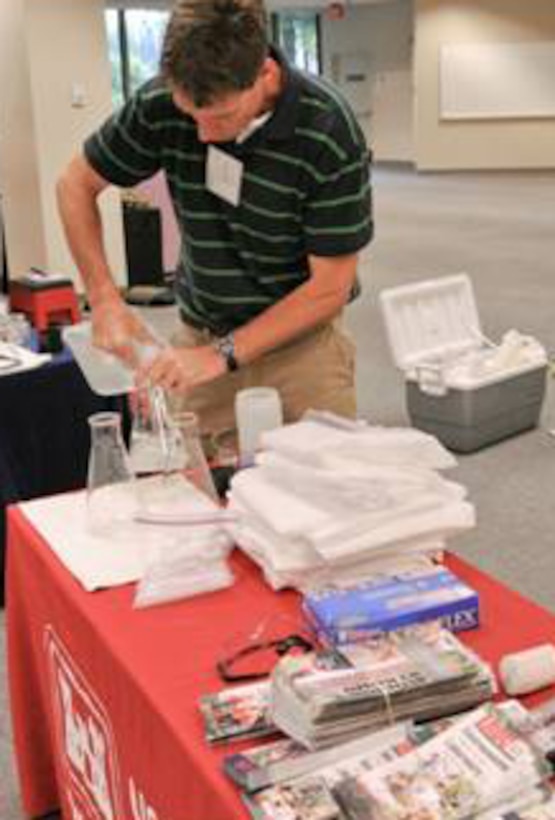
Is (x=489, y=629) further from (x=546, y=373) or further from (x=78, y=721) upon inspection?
(x=546, y=373)

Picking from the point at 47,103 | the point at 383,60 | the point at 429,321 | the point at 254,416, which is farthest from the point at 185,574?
the point at 383,60

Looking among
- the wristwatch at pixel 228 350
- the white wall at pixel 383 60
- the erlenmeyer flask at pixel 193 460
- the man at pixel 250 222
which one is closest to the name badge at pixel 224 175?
the man at pixel 250 222

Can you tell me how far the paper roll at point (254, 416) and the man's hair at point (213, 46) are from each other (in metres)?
0.52

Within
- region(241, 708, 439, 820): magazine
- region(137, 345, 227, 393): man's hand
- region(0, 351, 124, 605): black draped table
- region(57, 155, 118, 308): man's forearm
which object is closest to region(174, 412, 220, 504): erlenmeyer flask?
region(137, 345, 227, 393): man's hand

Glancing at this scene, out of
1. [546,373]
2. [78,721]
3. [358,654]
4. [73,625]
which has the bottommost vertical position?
[546,373]

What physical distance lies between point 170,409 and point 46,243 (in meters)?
4.87

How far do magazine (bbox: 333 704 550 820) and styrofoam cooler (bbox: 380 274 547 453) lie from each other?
2946mm

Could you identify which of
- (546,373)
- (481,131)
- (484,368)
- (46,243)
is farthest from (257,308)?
(481,131)

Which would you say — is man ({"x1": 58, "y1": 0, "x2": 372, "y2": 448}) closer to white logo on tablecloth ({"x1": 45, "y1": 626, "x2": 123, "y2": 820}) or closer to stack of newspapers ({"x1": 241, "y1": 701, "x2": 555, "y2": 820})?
white logo on tablecloth ({"x1": 45, "y1": 626, "x2": 123, "y2": 820})

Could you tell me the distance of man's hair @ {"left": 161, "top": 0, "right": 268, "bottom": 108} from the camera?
1377 mm

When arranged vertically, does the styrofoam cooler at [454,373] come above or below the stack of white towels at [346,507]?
below

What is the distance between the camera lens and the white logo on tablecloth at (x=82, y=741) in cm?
139

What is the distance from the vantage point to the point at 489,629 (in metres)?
1.27

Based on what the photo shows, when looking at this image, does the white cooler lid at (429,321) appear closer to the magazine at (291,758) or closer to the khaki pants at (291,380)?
the khaki pants at (291,380)
